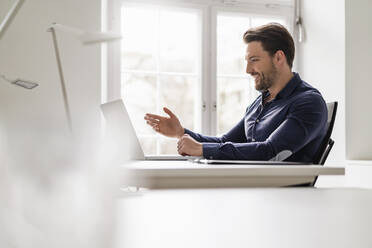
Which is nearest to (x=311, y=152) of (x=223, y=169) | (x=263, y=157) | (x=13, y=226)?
(x=263, y=157)


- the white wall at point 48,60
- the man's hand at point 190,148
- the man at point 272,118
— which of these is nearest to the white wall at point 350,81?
the man at point 272,118

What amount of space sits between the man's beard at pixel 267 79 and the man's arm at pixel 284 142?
0.42m

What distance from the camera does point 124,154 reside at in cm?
41

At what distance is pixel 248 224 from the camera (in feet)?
1.20

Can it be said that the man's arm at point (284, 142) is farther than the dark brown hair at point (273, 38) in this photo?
No

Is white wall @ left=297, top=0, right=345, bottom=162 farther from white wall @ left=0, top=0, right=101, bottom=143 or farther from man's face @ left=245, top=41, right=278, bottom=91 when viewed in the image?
white wall @ left=0, top=0, right=101, bottom=143

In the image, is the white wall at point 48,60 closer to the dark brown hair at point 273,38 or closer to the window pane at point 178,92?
the window pane at point 178,92

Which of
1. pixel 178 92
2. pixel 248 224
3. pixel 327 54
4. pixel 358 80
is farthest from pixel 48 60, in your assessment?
Result: pixel 248 224

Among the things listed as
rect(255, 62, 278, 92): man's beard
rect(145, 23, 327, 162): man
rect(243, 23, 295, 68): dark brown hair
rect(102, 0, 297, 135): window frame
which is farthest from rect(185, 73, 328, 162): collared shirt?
rect(102, 0, 297, 135): window frame

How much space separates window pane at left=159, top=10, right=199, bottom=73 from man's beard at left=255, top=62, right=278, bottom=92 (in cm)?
101

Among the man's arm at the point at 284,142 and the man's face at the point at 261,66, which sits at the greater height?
the man's face at the point at 261,66

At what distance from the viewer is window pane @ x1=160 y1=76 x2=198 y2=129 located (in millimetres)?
3092

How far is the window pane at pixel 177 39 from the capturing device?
121 inches

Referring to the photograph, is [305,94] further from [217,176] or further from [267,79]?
[217,176]
